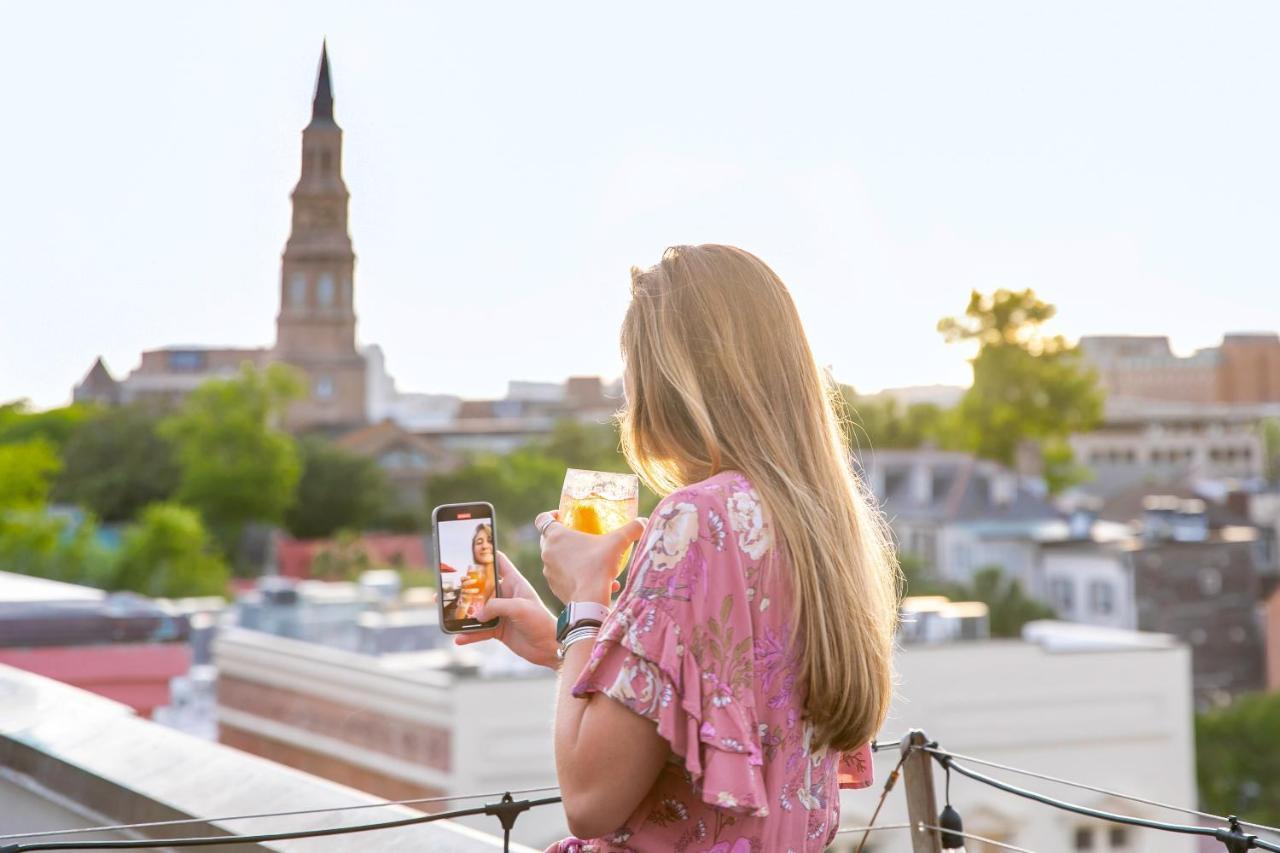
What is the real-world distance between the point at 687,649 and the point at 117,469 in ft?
135

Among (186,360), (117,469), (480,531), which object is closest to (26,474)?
(117,469)

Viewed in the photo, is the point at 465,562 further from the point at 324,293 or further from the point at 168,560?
the point at 324,293

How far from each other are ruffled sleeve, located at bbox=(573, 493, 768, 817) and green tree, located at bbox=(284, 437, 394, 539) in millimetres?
39696

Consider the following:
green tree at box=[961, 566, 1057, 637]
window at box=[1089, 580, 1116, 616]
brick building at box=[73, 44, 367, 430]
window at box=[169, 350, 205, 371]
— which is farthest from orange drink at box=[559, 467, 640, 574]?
window at box=[169, 350, 205, 371]

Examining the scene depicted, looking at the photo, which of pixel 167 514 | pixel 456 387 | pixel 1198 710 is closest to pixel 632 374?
pixel 1198 710

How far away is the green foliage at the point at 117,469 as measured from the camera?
39.3m

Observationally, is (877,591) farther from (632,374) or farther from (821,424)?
(632,374)

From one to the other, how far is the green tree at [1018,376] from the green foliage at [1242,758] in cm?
1092

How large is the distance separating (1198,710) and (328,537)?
928 inches

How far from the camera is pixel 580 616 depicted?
108 centimetres

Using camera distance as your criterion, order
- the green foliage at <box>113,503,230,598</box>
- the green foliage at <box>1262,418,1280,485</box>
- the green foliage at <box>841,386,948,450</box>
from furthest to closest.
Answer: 1. the green foliage at <box>1262,418,1280,485</box>
2. the green foliage at <box>841,386,948,450</box>
3. the green foliage at <box>113,503,230,598</box>

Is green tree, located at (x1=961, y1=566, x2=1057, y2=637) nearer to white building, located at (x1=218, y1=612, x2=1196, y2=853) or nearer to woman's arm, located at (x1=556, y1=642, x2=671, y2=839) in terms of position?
white building, located at (x1=218, y1=612, x2=1196, y2=853)

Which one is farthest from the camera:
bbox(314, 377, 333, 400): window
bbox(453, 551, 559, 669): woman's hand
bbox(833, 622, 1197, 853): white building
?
bbox(314, 377, 333, 400): window

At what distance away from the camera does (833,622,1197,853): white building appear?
46.9ft
